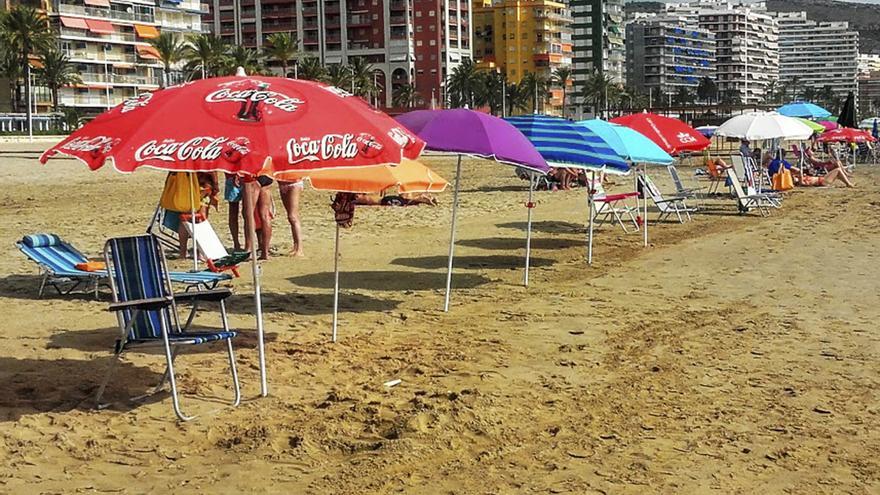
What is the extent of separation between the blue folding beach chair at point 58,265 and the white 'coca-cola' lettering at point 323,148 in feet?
14.7

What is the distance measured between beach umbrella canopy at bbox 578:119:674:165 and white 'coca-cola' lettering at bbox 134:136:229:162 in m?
6.63

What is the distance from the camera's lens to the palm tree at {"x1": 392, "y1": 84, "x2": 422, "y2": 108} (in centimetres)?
10438

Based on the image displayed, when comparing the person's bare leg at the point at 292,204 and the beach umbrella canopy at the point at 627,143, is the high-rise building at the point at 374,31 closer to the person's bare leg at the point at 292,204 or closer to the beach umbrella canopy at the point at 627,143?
the person's bare leg at the point at 292,204

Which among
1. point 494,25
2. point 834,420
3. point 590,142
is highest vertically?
point 494,25

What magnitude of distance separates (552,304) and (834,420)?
4037 millimetres

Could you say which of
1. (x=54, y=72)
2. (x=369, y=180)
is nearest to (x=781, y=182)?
(x=369, y=180)

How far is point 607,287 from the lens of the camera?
10734 millimetres

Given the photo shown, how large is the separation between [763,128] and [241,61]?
62.1 meters

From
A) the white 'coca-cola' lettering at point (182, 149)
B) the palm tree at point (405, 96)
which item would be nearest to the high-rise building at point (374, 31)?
the palm tree at point (405, 96)

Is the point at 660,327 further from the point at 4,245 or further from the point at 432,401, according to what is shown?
the point at 4,245

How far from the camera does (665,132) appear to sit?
1410cm

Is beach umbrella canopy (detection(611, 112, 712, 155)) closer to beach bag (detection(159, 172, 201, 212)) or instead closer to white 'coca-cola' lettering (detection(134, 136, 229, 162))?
beach bag (detection(159, 172, 201, 212))

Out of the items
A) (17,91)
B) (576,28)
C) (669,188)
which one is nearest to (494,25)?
(576,28)

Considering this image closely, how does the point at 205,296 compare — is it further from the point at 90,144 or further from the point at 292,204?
the point at 292,204
